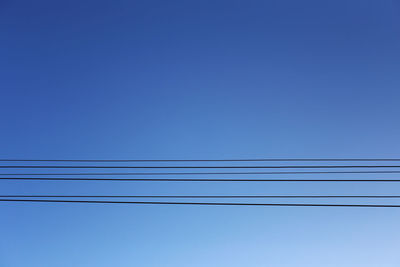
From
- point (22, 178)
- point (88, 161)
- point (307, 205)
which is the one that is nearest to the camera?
point (307, 205)

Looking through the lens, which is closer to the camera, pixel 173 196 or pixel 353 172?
pixel 353 172

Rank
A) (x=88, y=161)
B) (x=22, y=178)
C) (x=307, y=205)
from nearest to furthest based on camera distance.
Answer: (x=307, y=205)
(x=22, y=178)
(x=88, y=161)

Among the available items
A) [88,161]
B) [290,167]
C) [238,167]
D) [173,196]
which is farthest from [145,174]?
[290,167]

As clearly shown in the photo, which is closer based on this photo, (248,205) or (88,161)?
(248,205)

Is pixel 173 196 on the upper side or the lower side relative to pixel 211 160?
lower

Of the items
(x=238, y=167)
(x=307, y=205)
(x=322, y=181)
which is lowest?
(x=307, y=205)

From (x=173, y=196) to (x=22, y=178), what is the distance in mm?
2459

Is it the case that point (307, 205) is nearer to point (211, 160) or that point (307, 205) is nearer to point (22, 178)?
point (211, 160)

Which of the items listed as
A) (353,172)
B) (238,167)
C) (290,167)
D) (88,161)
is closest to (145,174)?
(88,161)

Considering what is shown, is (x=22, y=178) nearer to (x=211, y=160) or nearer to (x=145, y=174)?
(x=145, y=174)

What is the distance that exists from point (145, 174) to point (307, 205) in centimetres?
260

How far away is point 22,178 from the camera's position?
17.0 ft

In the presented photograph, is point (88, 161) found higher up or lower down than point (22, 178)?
higher up

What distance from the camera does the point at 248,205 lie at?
17.1 ft
